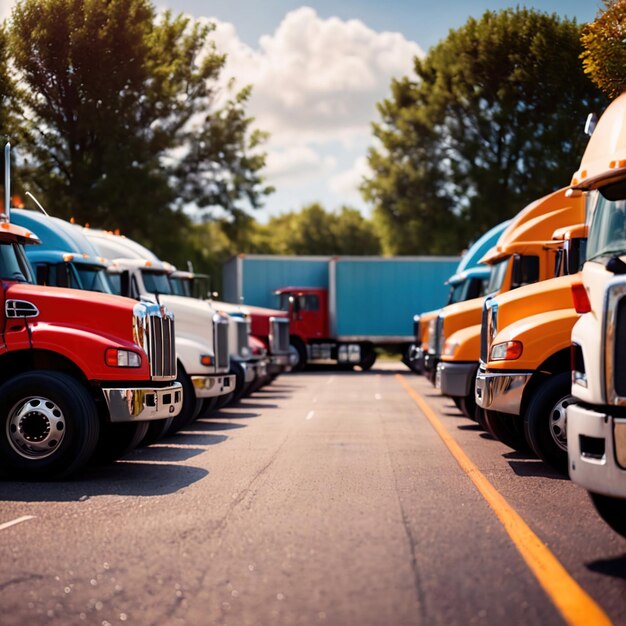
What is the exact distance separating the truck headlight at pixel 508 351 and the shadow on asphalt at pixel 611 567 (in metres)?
4.32

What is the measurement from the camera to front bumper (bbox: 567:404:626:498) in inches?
239

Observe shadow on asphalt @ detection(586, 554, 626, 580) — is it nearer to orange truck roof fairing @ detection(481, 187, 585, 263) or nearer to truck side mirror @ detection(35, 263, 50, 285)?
orange truck roof fairing @ detection(481, 187, 585, 263)

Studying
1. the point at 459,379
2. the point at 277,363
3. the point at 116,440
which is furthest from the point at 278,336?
the point at 116,440

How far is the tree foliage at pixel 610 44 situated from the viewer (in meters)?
12.7

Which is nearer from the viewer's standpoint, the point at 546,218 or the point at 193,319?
the point at 546,218

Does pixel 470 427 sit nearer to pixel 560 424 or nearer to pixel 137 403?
pixel 560 424

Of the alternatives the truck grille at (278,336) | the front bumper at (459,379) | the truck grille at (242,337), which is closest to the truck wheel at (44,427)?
the front bumper at (459,379)

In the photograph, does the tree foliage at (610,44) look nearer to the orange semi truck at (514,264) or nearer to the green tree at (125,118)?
the orange semi truck at (514,264)

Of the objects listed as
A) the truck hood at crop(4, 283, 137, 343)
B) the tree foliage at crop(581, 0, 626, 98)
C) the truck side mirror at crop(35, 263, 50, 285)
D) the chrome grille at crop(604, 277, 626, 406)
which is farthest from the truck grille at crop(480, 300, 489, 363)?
the chrome grille at crop(604, 277, 626, 406)

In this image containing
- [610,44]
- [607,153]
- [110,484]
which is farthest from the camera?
[610,44]

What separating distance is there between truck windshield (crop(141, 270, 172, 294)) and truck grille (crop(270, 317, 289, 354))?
346 inches

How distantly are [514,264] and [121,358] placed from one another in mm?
6194

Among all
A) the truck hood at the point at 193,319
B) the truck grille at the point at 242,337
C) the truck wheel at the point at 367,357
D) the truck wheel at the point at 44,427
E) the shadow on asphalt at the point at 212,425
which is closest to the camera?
the truck wheel at the point at 44,427

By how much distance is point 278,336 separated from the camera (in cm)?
2772
